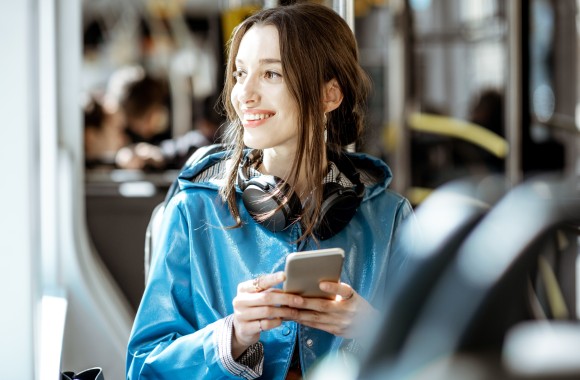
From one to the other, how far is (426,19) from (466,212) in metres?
8.98

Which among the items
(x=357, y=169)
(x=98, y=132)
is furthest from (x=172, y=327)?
(x=98, y=132)

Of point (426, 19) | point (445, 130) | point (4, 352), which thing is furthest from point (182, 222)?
point (426, 19)

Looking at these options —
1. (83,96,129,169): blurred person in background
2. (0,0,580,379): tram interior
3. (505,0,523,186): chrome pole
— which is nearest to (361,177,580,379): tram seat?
(0,0,580,379): tram interior

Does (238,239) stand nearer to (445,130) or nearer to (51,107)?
(51,107)

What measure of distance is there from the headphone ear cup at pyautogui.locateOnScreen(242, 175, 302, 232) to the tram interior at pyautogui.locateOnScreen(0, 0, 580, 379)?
283 mm

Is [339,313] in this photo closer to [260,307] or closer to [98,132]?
[260,307]

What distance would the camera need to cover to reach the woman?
179 centimetres

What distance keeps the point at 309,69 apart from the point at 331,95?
0.37ft

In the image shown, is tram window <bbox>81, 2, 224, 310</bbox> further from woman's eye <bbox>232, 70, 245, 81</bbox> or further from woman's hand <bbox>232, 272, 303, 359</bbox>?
woman's hand <bbox>232, 272, 303, 359</bbox>

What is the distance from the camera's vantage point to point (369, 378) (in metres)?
0.78

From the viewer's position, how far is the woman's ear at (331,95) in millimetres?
1900

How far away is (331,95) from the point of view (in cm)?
192

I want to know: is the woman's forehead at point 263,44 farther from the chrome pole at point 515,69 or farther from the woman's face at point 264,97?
the chrome pole at point 515,69

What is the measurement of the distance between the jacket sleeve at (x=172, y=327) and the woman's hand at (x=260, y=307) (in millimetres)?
62
